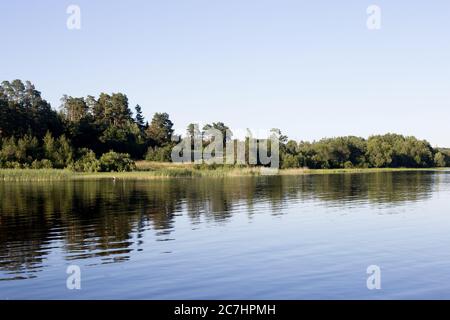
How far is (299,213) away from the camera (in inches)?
1458

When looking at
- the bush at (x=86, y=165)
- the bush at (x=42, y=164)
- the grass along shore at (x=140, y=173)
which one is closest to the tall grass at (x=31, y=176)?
the grass along shore at (x=140, y=173)

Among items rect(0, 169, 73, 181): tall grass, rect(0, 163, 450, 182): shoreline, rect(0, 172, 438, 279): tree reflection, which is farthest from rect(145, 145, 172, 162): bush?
rect(0, 172, 438, 279): tree reflection

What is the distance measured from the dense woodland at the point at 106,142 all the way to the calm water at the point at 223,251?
2782 inches

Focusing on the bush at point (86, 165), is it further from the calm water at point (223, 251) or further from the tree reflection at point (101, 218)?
the calm water at point (223, 251)

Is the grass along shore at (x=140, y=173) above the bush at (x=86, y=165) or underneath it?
underneath

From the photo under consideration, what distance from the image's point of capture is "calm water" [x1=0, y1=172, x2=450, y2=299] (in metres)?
16.3

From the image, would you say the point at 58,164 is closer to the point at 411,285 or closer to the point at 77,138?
the point at 77,138

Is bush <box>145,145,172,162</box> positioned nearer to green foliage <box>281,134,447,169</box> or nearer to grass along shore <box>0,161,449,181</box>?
grass along shore <box>0,161,449,181</box>

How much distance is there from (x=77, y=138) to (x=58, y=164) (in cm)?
→ 2527

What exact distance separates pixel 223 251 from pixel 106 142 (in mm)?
119535

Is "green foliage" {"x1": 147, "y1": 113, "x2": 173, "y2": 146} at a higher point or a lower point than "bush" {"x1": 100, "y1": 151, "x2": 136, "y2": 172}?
higher

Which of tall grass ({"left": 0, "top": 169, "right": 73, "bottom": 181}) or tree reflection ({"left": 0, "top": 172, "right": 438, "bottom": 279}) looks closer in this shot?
tree reflection ({"left": 0, "top": 172, "right": 438, "bottom": 279})

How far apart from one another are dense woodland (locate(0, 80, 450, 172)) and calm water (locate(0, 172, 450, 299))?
70668 millimetres

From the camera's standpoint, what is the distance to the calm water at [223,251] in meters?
16.3
